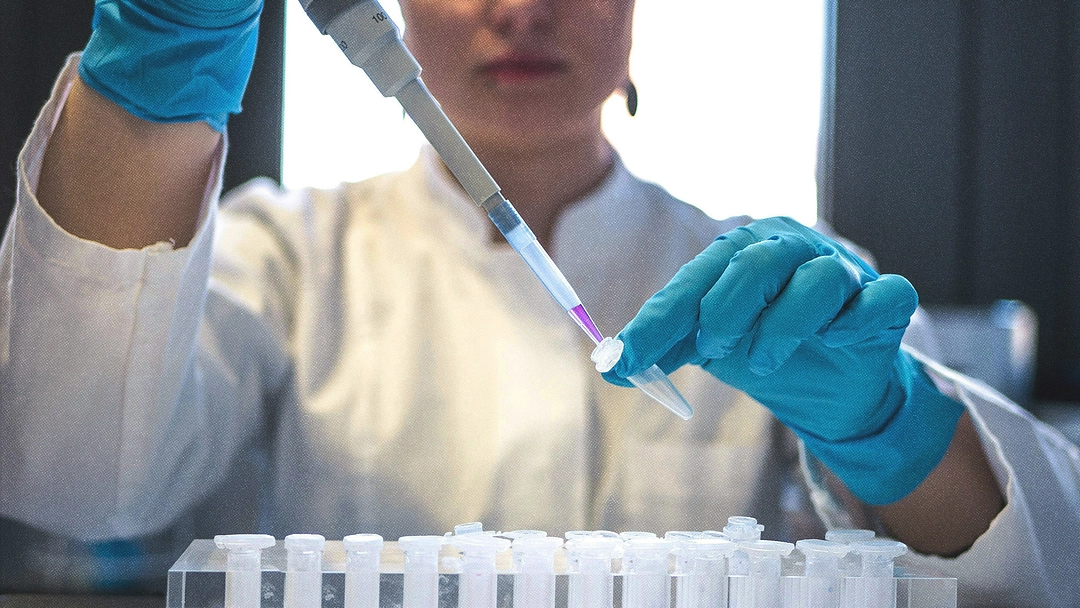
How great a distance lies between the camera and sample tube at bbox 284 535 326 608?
1.78 feet

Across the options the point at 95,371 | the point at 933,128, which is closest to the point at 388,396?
the point at 95,371

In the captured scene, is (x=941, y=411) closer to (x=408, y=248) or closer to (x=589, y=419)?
(x=589, y=419)

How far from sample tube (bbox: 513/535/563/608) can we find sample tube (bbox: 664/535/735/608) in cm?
8

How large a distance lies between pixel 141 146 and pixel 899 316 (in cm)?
55

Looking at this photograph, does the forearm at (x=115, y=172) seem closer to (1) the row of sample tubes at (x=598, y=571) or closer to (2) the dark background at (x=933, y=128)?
(2) the dark background at (x=933, y=128)

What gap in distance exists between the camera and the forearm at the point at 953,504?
2.57 ft

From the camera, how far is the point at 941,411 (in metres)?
0.78

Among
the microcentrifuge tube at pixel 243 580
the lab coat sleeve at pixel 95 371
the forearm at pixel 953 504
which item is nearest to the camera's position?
the microcentrifuge tube at pixel 243 580

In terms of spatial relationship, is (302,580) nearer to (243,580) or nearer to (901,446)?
(243,580)

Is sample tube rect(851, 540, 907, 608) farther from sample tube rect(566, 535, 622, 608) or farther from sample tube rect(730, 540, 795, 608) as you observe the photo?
sample tube rect(566, 535, 622, 608)

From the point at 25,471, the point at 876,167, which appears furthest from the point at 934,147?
the point at 25,471

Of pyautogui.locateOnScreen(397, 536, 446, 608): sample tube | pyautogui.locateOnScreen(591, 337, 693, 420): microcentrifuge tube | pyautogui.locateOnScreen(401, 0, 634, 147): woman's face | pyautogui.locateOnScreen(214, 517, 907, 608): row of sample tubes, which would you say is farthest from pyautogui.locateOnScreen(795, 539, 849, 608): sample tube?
pyautogui.locateOnScreen(401, 0, 634, 147): woman's face

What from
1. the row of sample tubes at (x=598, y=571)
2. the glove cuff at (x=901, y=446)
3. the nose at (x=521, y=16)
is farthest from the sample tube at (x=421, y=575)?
the nose at (x=521, y=16)

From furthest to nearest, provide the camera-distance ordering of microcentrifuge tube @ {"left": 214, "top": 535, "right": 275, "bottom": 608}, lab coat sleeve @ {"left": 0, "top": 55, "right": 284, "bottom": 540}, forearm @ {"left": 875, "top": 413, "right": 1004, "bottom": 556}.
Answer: forearm @ {"left": 875, "top": 413, "right": 1004, "bottom": 556} → lab coat sleeve @ {"left": 0, "top": 55, "right": 284, "bottom": 540} → microcentrifuge tube @ {"left": 214, "top": 535, "right": 275, "bottom": 608}
